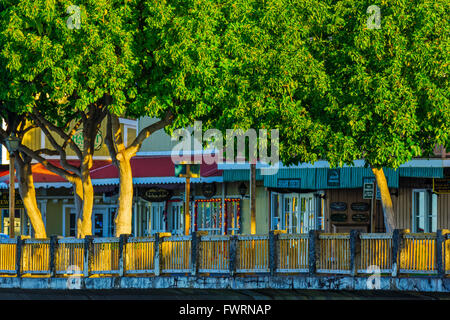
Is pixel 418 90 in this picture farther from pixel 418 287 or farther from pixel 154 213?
A: pixel 154 213

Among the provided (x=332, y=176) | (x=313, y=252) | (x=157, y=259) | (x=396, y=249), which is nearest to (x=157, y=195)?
(x=332, y=176)

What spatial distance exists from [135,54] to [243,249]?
754 centimetres

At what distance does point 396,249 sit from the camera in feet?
95.1

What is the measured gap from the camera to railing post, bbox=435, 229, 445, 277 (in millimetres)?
28141

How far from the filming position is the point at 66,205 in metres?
55.9

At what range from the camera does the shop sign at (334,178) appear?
4362cm

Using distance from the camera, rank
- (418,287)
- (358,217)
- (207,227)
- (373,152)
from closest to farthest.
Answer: (418,287)
(373,152)
(358,217)
(207,227)

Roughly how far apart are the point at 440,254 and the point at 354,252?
2463 millimetres

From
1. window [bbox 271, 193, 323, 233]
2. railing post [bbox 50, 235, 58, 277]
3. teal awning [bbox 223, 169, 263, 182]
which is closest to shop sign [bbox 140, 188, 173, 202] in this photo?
teal awning [bbox 223, 169, 263, 182]

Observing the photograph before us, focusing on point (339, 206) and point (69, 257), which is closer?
point (69, 257)

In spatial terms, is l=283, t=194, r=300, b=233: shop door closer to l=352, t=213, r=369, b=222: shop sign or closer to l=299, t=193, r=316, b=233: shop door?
l=299, t=193, r=316, b=233: shop door

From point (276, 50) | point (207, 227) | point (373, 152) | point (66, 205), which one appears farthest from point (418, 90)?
point (66, 205)

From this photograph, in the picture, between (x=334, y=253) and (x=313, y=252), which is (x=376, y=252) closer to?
(x=334, y=253)

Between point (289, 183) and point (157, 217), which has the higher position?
point (289, 183)
